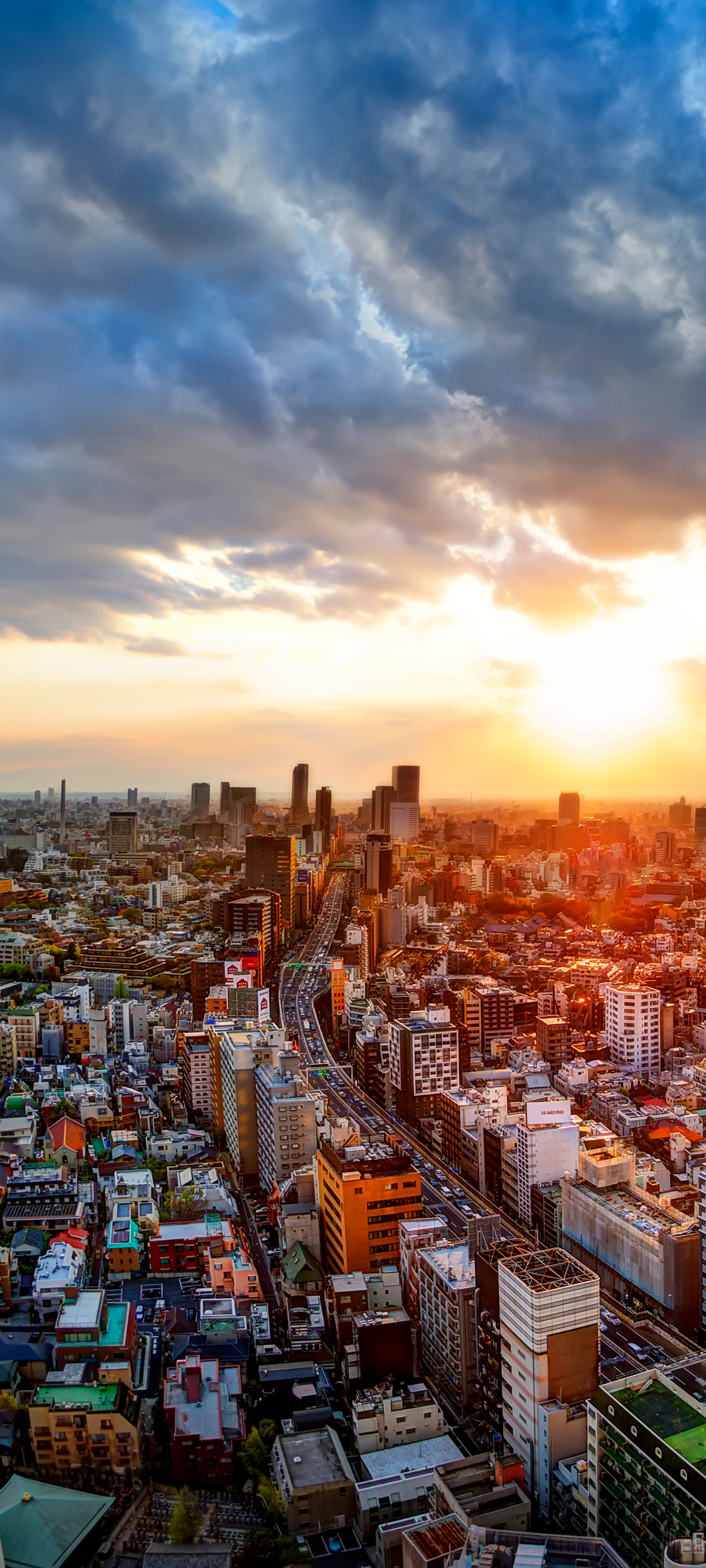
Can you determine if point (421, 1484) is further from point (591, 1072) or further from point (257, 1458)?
point (591, 1072)

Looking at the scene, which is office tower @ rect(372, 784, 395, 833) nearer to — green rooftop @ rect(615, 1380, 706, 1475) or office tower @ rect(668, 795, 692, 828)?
office tower @ rect(668, 795, 692, 828)

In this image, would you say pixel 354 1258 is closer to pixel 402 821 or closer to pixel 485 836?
pixel 485 836

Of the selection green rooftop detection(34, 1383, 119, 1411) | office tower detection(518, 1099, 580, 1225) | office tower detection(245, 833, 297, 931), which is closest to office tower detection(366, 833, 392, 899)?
office tower detection(245, 833, 297, 931)

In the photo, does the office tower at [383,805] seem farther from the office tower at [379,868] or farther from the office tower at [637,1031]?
the office tower at [637,1031]

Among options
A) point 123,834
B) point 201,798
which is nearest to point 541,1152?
point 123,834

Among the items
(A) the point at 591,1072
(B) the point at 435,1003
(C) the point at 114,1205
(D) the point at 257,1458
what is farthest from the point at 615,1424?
(B) the point at 435,1003

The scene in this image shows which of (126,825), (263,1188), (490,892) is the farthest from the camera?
(126,825)

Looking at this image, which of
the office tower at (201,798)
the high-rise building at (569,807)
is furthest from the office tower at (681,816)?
the office tower at (201,798)
